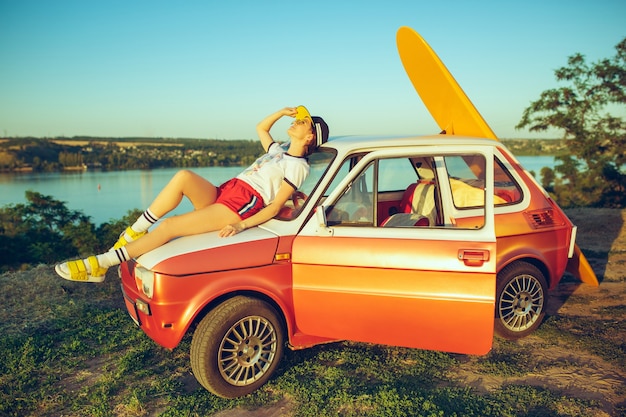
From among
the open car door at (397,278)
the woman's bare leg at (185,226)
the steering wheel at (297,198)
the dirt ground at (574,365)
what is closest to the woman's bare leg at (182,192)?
the woman's bare leg at (185,226)

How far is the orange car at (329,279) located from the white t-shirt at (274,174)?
175mm

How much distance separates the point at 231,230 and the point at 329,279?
95 cm

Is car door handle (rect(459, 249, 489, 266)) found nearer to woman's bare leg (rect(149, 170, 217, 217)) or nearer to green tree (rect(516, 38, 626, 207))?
woman's bare leg (rect(149, 170, 217, 217))

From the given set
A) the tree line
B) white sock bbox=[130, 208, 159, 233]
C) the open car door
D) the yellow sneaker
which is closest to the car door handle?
the open car door

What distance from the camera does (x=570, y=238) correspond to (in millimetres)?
5246

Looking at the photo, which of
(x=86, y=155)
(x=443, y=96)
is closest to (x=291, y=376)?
(x=443, y=96)

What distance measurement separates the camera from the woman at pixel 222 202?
161 inches

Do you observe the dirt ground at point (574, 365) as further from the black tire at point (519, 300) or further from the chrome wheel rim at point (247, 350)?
the chrome wheel rim at point (247, 350)

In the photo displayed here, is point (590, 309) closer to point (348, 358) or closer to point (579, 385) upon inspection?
point (579, 385)

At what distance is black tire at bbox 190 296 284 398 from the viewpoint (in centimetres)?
364

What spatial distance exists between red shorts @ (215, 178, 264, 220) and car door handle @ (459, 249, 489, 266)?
1.90 metres

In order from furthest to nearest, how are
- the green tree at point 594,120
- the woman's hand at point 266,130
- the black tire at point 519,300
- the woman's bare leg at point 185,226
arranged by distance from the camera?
the green tree at point 594,120 → the woman's hand at point 266,130 → the black tire at point 519,300 → the woman's bare leg at point 185,226

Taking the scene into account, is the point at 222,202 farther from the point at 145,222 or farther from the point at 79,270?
the point at 79,270

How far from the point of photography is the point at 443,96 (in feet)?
19.6
